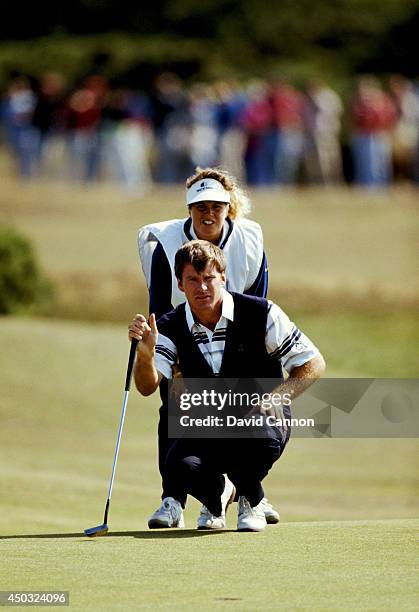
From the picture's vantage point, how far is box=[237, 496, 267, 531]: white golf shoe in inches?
291

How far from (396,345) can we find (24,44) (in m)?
23.7

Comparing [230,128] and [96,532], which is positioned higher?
[230,128]

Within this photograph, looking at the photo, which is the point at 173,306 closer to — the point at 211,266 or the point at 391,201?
the point at 211,266

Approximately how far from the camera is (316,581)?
5879mm

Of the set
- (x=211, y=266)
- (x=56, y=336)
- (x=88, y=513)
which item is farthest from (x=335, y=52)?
(x=211, y=266)

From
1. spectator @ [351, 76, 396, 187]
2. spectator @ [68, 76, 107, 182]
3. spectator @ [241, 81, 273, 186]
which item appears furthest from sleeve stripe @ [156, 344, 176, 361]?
spectator @ [68, 76, 107, 182]

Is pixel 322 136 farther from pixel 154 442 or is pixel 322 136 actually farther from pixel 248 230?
pixel 248 230

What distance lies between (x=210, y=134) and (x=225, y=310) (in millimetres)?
21271

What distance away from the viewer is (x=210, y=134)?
93.2 ft

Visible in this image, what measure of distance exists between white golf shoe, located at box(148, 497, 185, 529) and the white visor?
1553 mm

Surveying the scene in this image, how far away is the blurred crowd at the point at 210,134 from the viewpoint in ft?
93.2

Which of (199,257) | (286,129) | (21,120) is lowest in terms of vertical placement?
(199,257)

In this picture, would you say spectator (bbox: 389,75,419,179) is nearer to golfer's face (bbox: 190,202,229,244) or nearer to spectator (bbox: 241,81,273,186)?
spectator (bbox: 241,81,273,186)

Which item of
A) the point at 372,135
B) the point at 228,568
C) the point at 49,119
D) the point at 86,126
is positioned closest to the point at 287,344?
the point at 228,568
